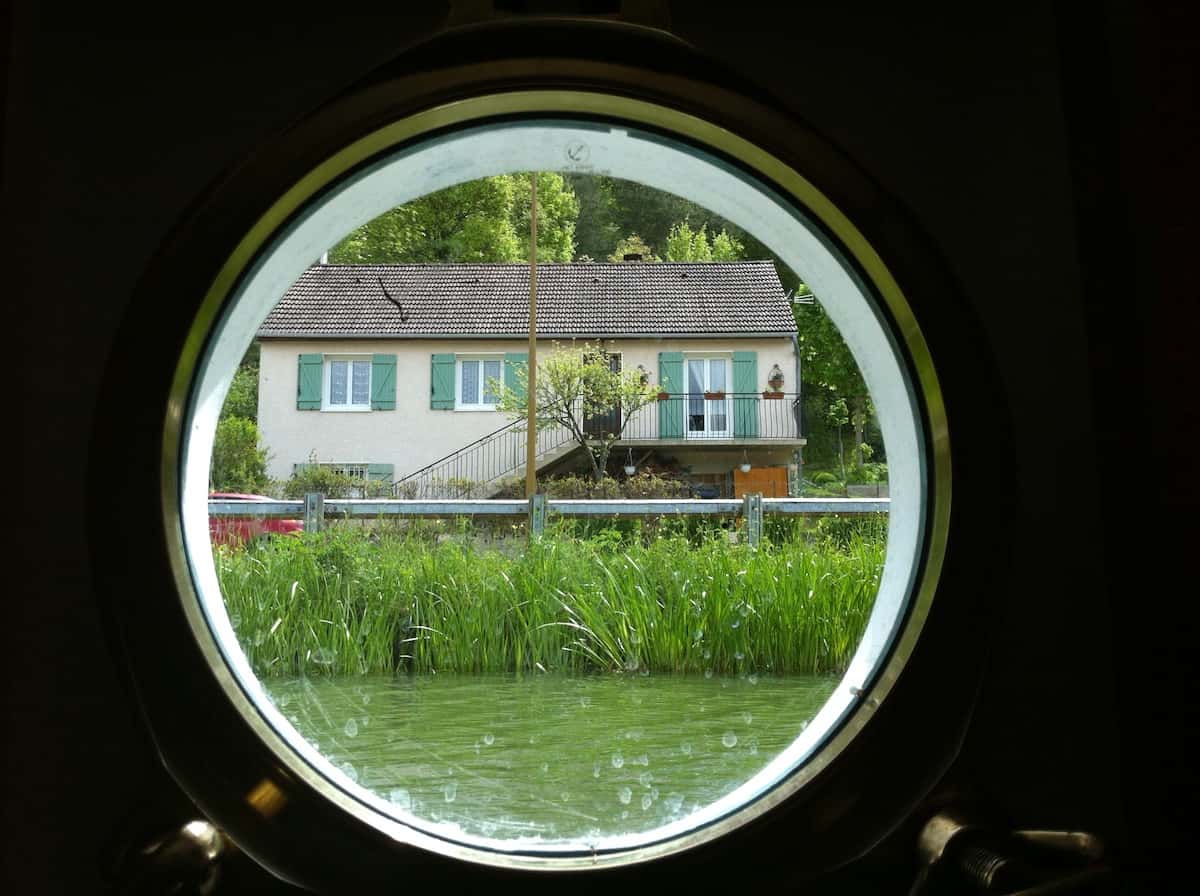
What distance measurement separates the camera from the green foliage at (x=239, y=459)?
4341 mm

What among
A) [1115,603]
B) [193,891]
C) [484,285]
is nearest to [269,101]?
[193,891]

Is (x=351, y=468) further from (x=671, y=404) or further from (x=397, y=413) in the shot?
(x=671, y=404)

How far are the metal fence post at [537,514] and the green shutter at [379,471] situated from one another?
2.04 metres

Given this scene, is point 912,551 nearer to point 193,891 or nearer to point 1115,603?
point 1115,603

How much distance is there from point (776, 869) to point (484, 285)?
16.8 feet

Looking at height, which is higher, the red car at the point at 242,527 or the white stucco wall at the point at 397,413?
the white stucco wall at the point at 397,413

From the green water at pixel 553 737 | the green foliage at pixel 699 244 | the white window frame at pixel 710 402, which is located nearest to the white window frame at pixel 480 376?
the white window frame at pixel 710 402

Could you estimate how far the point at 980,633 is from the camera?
0.42m

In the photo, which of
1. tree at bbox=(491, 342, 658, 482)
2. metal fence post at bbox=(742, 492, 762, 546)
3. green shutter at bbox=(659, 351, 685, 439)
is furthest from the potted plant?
metal fence post at bbox=(742, 492, 762, 546)

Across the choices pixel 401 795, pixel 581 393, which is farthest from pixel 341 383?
pixel 401 795

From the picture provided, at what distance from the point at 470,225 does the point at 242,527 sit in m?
1.90

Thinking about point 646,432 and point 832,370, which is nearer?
point 832,370

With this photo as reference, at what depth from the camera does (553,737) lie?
2.40 m

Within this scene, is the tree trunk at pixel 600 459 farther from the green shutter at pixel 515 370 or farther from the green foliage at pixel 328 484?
the green foliage at pixel 328 484
